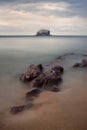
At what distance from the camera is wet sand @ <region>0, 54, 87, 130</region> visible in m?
8.59

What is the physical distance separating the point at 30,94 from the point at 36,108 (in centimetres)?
195

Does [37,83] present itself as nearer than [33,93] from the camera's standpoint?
No

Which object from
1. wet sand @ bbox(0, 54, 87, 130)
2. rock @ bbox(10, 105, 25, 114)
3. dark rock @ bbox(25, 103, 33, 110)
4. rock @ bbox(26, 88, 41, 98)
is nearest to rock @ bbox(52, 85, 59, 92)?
wet sand @ bbox(0, 54, 87, 130)

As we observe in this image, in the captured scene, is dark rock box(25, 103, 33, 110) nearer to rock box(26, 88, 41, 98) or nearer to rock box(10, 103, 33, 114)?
rock box(10, 103, 33, 114)

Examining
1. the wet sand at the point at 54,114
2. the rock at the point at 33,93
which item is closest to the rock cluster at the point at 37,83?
the rock at the point at 33,93

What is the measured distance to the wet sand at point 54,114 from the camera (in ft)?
28.2

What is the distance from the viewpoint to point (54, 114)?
9.52 m

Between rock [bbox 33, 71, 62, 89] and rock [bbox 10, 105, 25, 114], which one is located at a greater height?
rock [bbox 33, 71, 62, 89]

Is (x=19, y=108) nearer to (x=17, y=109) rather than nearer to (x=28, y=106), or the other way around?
(x=17, y=109)

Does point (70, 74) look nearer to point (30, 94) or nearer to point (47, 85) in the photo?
point (47, 85)

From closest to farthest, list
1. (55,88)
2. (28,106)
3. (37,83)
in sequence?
(28,106) → (55,88) → (37,83)

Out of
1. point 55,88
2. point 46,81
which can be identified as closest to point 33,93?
point 55,88

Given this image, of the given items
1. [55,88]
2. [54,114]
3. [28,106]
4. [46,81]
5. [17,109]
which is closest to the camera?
[54,114]

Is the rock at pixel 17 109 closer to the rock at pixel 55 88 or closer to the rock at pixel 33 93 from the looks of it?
the rock at pixel 33 93
